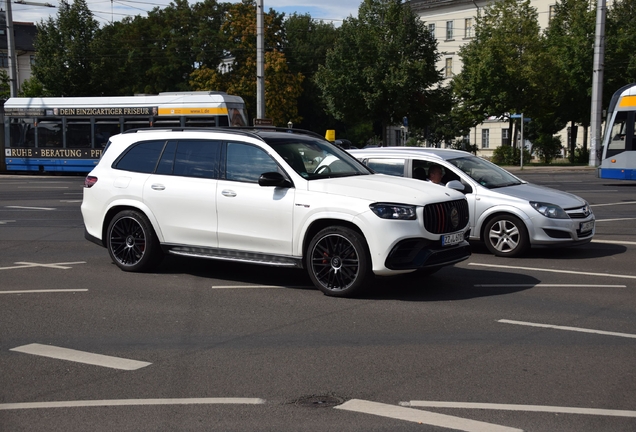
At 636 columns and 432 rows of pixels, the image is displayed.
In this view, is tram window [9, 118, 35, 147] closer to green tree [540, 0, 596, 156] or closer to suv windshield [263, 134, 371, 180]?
suv windshield [263, 134, 371, 180]

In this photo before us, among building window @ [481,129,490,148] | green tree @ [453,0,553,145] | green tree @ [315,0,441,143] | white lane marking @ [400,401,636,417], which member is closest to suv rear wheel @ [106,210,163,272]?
white lane marking @ [400,401,636,417]

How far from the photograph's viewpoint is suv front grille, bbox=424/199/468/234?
8.51m

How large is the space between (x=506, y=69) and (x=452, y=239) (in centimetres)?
4079

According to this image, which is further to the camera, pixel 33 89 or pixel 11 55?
pixel 33 89

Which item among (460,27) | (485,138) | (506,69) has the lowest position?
(485,138)

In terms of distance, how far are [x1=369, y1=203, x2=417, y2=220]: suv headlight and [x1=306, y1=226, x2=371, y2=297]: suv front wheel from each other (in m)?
0.33

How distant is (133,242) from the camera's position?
10148mm

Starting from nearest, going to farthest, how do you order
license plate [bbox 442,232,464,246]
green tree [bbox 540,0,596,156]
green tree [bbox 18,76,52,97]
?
license plate [bbox 442,232,464,246], green tree [bbox 540,0,596,156], green tree [bbox 18,76,52,97]

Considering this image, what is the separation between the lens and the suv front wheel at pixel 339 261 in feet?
27.5

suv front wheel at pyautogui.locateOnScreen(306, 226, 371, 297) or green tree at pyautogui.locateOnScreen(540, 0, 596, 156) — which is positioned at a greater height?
green tree at pyautogui.locateOnScreen(540, 0, 596, 156)

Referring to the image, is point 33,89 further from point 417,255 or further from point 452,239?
point 417,255

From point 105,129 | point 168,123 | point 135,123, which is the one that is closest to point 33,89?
point 105,129

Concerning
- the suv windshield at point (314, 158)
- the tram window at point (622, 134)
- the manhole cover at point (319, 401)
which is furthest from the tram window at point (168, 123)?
the manhole cover at point (319, 401)

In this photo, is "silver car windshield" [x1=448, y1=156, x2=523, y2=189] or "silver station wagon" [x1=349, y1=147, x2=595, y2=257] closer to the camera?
"silver station wagon" [x1=349, y1=147, x2=595, y2=257]
